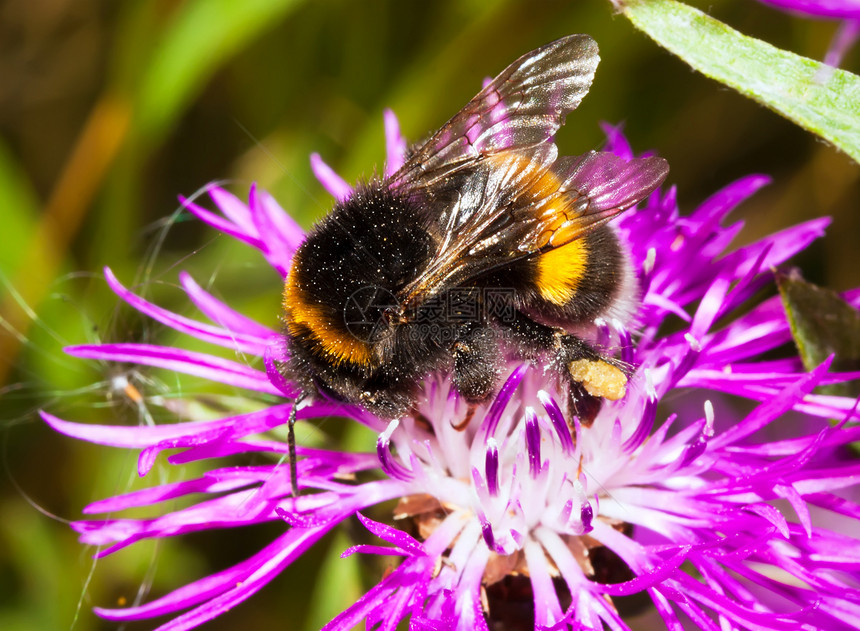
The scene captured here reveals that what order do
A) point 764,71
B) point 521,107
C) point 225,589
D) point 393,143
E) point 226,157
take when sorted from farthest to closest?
1. point 226,157
2. point 393,143
3. point 521,107
4. point 225,589
5. point 764,71

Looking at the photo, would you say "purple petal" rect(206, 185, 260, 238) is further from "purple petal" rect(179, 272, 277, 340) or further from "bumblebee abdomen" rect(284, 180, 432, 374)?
"bumblebee abdomen" rect(284, 180, 432, 374)

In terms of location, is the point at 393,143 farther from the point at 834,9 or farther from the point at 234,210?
the point at 834,9

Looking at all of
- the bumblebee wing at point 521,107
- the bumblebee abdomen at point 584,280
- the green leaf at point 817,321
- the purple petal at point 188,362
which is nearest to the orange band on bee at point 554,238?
the bumblebee abdomen at point 584,280

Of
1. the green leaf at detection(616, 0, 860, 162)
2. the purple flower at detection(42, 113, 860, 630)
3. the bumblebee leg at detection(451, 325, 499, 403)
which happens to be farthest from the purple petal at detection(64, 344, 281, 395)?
the green leaf at detection(616, 0, 860, 162)

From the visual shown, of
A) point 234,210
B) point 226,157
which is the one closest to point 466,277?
point 234,210

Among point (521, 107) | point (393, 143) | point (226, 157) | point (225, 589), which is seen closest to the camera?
point (225, 589)

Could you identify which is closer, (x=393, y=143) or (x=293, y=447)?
(x=293, y=447)
